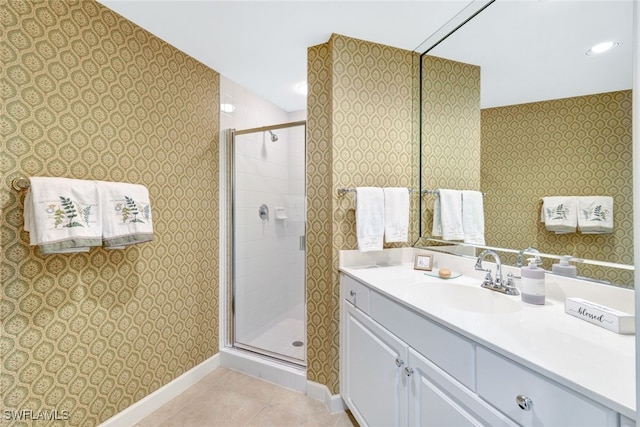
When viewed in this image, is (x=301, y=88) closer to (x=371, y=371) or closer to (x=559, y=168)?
(x=559, y=168)

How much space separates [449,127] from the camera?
5.49ft

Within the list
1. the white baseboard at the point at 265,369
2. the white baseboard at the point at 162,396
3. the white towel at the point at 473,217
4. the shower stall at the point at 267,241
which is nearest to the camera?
the white towel at the point at 473,217

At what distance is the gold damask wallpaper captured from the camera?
173cm

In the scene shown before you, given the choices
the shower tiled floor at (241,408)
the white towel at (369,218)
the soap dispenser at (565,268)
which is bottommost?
the shower tiled floor at (241,408)

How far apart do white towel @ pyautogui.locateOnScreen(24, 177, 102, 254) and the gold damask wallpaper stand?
1132 mm

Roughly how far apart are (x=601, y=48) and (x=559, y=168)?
0.43 m

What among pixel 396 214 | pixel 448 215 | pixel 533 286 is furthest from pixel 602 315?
pixel 396 214

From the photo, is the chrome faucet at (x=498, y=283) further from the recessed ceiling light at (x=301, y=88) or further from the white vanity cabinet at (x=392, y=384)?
the recessed ceiling light at (x=301, y=88)

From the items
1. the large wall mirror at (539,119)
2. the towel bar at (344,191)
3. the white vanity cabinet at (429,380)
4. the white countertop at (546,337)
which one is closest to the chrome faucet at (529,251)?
the large wall mirror at (539,119)

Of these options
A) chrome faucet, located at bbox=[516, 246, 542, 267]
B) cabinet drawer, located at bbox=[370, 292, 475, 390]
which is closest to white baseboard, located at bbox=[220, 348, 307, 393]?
cabinet drawer, located at bbox=[370, 292, 475, 390]

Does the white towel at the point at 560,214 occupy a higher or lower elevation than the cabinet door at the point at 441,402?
higher

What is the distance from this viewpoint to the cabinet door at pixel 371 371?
115 centimetres

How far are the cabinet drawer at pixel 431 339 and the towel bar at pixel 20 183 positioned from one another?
1591mm

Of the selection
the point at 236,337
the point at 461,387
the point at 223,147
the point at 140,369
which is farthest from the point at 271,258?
the point at 461,387
